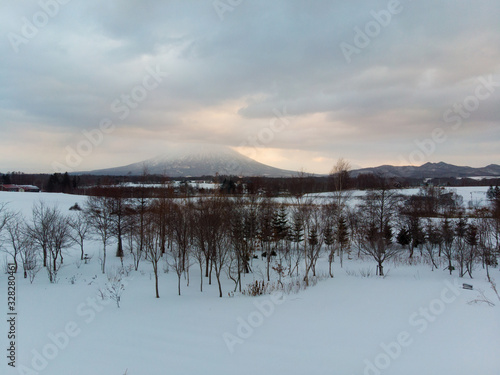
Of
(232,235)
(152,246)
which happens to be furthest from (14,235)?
(232,235)

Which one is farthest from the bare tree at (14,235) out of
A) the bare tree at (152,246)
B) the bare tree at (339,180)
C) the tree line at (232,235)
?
the bare tree at (339,180)

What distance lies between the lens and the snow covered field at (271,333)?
691cm

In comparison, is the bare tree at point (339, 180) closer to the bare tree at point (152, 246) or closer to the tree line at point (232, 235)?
the tree line at point (232, 235)

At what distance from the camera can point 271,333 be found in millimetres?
8961

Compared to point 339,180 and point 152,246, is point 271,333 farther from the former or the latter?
point 339,180

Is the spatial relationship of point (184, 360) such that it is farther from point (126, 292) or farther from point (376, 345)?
point (126, 292)

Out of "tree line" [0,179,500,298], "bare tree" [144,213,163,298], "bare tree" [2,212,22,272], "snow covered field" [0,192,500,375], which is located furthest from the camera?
"bare tree" [2,212,22,272]

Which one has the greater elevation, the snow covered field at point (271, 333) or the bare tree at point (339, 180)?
the bare tree at point (339, 180)

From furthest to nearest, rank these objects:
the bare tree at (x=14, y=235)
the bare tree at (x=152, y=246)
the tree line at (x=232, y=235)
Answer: the bare tree at (x=14, y=235), the tree line at (x=232, y=235), the bare tree at (x=152, y=246)

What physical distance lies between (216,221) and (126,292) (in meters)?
7.23

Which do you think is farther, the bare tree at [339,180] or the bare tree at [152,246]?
the bare tree at [339,180]

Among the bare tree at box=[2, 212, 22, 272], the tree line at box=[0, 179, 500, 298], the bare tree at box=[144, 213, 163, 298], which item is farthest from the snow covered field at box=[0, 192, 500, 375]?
the bare tree at box=[2, 212, 22, 272]

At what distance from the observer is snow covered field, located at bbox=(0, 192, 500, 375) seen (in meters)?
6.91

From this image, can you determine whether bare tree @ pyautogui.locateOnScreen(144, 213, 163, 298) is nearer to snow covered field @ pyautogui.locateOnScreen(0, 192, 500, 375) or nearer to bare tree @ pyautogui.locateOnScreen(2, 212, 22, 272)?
snow covered field @ pyautogui.locateOnScreen(0, 192, 500, 375)
